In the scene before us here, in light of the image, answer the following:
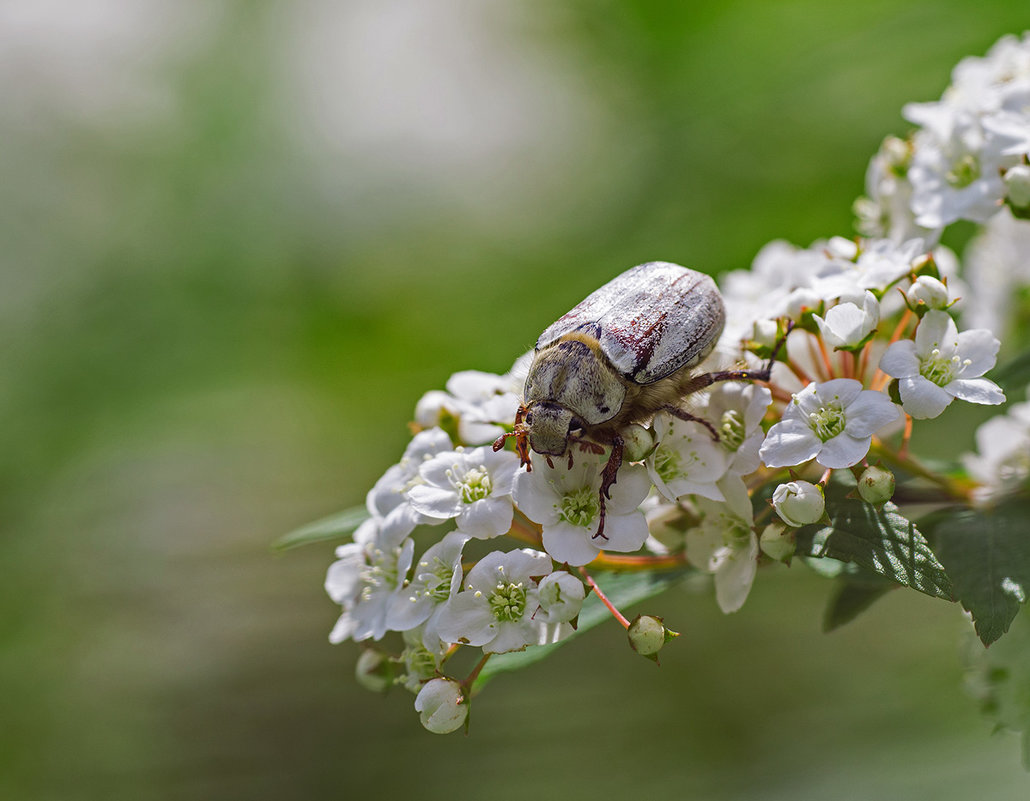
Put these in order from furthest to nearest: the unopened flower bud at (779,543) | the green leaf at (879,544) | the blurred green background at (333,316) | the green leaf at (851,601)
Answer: the blurred green background at (333,316)
the green leaf at (851,601)
the unopened flower bud at (779,543)
the green leaf at (879,544)

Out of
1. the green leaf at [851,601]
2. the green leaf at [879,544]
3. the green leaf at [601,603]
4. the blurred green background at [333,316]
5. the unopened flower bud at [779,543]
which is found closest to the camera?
the green leaf at [879,544]

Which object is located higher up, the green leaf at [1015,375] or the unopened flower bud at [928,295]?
the unopened flower bud at [928,295]

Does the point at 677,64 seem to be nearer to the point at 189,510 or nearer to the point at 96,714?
the point at 189,510

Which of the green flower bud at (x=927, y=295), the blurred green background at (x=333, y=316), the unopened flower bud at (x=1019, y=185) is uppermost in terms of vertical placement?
the unopened flower bud at (x=1019, y=185)

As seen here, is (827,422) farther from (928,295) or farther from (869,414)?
(928,295)

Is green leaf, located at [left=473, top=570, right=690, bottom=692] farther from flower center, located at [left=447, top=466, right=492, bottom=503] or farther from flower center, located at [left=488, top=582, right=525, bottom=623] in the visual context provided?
flower center, located at [left=447, top=466, right=492, bottom=503]

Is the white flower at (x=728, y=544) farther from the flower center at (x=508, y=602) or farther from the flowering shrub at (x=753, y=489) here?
the flower center at (x=508, y=602)

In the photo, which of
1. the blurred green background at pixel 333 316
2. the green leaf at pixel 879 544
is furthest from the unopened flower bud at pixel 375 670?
the blurred green background at pixel 333 316

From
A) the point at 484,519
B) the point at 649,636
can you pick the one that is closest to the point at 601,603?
the point at 649,636
